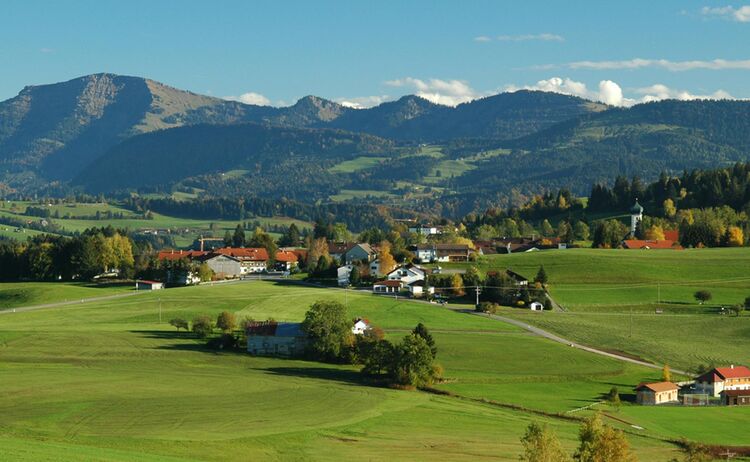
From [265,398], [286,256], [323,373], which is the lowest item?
Answer: [265,398]

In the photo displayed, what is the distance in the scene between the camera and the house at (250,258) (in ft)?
554

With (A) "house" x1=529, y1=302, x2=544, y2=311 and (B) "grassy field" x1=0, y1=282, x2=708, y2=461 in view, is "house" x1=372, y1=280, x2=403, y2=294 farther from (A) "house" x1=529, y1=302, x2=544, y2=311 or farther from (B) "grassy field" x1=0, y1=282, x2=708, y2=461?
(B) "grassy field" x1=0, y1=282, x2=708, y2=461

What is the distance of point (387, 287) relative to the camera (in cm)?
13300

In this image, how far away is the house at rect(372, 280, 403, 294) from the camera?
5202 inches

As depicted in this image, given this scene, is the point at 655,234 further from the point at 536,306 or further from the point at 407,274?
the point at 536,306

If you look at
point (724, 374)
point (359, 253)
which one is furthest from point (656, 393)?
point (359, 253)

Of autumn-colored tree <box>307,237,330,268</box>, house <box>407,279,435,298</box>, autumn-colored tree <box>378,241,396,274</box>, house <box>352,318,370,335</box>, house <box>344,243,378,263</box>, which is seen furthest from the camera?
autumn-colored tree <box>307,237,330,268</box>

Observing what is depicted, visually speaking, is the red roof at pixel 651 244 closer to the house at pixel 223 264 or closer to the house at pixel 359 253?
the house at pixel 359 253

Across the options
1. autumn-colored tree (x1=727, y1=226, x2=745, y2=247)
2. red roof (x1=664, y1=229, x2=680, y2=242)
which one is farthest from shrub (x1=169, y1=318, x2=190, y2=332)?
red roof (x1=664, y1=229, x2=680, y2=242)

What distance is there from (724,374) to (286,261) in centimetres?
10059

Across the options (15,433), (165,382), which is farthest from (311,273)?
(15,433)

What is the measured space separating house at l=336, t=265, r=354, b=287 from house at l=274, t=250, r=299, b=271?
22616 mm

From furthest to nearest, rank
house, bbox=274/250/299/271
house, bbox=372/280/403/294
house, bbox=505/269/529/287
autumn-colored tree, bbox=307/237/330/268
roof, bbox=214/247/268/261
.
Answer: house, bbox=274/250/299/271, roof, bbox=214/247/268/261, autumn-colored tree, bbox=307/237/330/268, house, bbox=372/280/403/294, house, bbox=505/269/529/287

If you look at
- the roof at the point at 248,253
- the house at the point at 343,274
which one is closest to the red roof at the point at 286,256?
the roof at the point at 248,253
